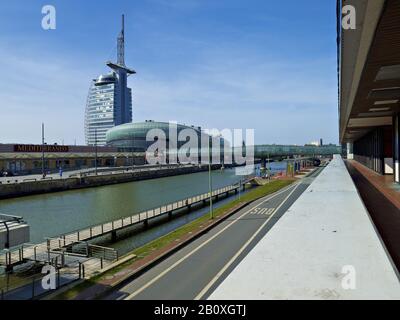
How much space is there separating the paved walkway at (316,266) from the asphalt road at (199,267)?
10.7 ft

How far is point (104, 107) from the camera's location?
172m

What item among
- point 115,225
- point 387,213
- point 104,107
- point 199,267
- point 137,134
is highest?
point 104,107

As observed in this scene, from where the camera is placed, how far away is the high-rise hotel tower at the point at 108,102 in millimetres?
170212

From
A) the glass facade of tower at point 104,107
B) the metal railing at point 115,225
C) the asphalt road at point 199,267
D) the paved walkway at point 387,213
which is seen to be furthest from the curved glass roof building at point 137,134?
the asphalt road at point 199,267

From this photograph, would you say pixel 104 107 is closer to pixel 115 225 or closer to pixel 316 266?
pixel 115 225

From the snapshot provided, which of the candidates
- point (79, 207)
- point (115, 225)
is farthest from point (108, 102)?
point (115, 225)

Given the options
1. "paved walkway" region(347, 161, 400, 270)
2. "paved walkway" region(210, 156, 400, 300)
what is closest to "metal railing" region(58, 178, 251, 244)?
"paved walkway" region(210, 156, 400, 300)

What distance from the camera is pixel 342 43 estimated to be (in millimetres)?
10242

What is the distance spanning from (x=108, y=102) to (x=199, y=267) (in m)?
167

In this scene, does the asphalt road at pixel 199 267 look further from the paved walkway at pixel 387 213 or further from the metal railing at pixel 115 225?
the metal railing at pixel 115 225

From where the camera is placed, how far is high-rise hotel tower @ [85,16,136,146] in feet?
558
